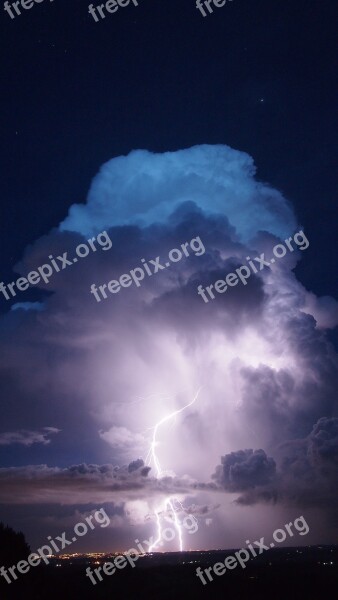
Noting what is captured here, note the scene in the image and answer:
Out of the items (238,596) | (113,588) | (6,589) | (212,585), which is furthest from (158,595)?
(6,589)

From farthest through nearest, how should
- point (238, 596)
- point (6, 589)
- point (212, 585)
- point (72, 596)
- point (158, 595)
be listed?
point (212, 585) → point (238, 596) → point (158, 595) → point (72, 596) → point (6, 589)

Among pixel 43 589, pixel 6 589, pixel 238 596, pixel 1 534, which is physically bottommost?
pixel 238 596

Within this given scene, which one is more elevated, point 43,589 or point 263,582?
point 43,589

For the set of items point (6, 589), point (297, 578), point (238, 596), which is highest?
point (6, 589)

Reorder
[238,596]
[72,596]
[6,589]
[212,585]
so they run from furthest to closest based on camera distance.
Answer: [212,585] → [238,596] → [72,596] → [6,589]

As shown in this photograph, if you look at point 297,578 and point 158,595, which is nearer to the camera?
point 158,595

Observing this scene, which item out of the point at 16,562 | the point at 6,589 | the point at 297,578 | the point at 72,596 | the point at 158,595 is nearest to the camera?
the point at 6,589

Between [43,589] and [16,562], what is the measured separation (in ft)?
13.4

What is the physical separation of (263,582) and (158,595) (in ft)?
107

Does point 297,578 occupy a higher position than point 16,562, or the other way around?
point 16,562

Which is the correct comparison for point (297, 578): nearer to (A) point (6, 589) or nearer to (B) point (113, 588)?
(B) point (113, 588)

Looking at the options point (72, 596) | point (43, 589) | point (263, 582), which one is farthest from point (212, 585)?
point (43, 589)

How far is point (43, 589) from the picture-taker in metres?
43.9

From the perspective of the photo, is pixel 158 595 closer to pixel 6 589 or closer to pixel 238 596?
pixel 238 596
